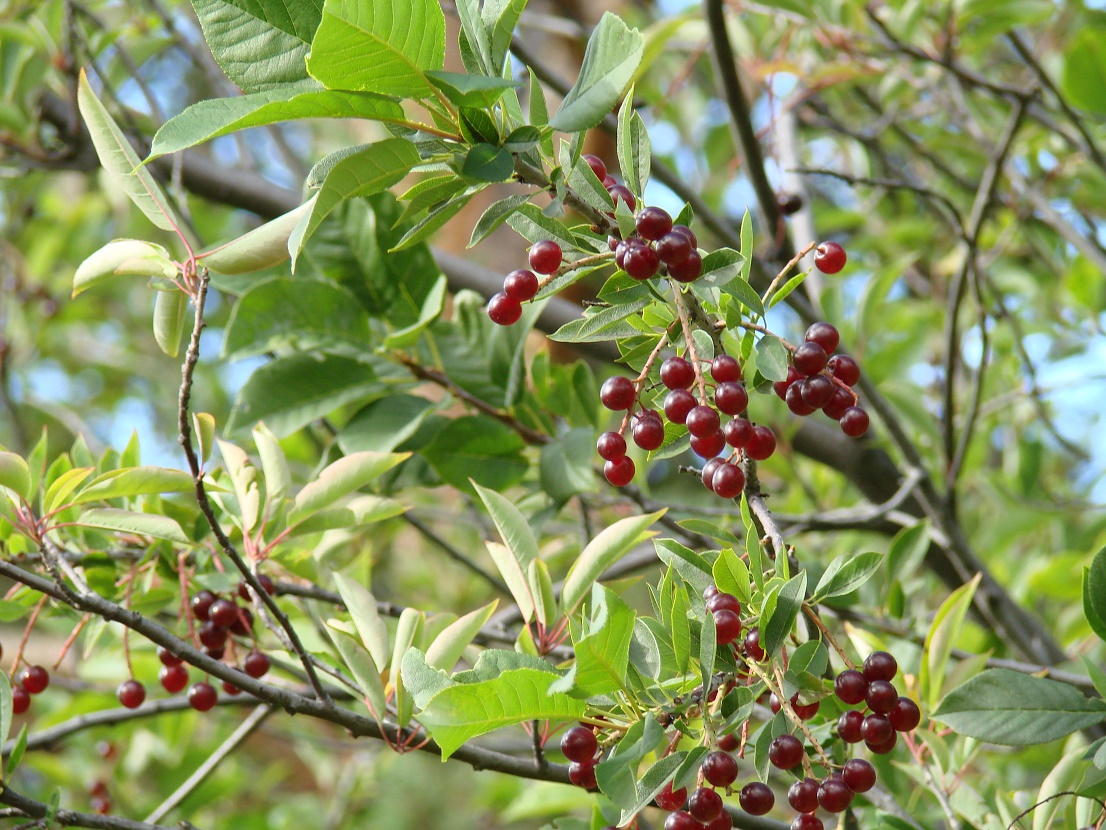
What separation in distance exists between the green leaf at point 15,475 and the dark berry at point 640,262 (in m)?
0.62

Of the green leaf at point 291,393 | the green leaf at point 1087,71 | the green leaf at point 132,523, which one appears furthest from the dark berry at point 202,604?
the green leaf at point 1087,71

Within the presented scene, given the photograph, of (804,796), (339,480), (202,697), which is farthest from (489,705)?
(202,697)

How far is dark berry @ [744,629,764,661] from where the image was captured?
687 millimetres

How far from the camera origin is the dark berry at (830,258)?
740 mm

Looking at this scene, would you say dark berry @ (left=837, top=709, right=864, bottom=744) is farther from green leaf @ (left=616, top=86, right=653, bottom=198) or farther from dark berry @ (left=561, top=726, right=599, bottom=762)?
green leaf @ (left=616, top=86, right=653, bottom=198)

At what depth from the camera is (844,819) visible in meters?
0.82

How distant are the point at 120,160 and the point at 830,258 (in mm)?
567

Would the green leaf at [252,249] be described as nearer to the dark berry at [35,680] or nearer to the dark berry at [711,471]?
the dark berry at [711,471]

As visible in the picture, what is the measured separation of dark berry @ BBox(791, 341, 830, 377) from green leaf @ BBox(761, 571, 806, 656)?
0.14 meters

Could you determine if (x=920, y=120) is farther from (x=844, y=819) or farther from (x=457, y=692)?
(x=457, y=692)

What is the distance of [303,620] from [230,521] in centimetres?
21

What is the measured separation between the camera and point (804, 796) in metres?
0.63

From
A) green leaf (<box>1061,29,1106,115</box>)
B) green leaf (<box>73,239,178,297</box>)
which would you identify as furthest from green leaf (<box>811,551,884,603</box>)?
green leaf (<box>1061,29,1106,115</box>)

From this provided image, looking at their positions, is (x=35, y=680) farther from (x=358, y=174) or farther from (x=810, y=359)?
(x=810, y=359)
